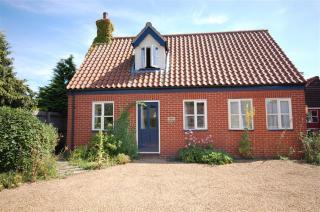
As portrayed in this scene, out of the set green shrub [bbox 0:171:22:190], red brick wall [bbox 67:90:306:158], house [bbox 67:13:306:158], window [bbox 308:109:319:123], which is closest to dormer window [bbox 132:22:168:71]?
house [bbox 67:13:306:158]

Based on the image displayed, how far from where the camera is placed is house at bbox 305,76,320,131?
24.8 metres

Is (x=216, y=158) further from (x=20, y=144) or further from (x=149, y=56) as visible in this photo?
(x=20, y=144)

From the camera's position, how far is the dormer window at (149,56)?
13.6 metres

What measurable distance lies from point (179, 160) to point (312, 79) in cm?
2166

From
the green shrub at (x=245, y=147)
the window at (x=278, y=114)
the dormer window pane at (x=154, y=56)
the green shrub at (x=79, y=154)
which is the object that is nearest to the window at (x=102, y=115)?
the green shrub at (x=79, y=154)

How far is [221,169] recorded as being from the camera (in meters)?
9.14

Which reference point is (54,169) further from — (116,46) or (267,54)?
(267,54)

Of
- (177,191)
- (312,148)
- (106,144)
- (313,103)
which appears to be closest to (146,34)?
(106,144)

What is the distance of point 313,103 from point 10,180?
27.3 metres

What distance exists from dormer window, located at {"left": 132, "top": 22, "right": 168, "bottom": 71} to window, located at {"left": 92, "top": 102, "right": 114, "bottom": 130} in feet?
8.99

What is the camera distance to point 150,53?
45.3 ft

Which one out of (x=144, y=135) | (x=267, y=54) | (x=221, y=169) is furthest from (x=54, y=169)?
(x=267, y=54)

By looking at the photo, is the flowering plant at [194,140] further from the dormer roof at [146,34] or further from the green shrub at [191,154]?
the dormer roof at [146,34]

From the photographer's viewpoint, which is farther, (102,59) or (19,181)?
(102,59)
